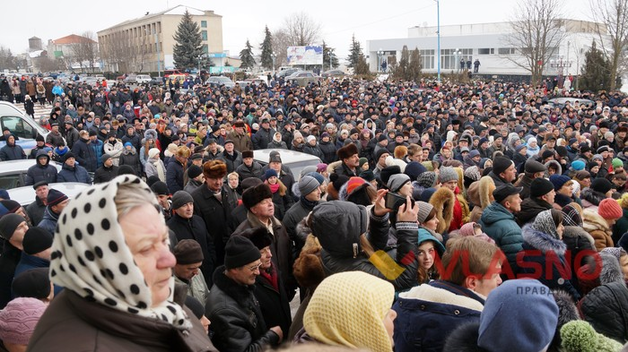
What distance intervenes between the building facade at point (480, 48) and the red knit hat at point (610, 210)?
5359 centimetres

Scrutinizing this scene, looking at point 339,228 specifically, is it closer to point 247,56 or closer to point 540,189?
point 540,189

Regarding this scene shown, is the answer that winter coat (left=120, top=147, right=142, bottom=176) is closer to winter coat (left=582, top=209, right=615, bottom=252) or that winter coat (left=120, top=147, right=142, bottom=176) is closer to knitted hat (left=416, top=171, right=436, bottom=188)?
knitted hat (left=416, top=171, right=436, bottom=188)

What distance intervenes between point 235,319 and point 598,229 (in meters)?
4.34

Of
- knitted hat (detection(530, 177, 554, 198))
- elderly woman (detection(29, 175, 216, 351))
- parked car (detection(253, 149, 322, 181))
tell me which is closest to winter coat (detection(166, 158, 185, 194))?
parked car (detection(253, 149, 322, 181))

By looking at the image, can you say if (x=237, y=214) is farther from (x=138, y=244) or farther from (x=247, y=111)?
(x=247, y=111)

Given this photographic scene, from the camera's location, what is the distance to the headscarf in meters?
4.62

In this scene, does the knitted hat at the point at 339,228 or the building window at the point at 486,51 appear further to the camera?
the building window at the point at 486,51

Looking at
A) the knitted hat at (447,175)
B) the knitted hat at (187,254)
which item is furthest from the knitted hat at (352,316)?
the knitted hat at (447,175)

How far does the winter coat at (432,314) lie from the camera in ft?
10.1

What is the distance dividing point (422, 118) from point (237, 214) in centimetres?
1318

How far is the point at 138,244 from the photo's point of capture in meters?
1.60

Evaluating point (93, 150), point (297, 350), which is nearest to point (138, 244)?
point (297, 350)

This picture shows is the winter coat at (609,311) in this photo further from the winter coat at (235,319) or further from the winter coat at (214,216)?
the winter coat at (214,216)

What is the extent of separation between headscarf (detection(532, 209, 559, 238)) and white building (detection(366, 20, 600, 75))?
2236 inches
